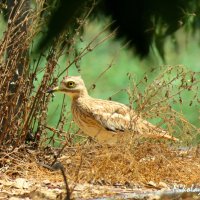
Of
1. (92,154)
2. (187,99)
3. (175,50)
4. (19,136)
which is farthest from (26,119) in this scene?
(175,50)

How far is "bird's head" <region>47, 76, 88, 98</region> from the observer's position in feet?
24.3

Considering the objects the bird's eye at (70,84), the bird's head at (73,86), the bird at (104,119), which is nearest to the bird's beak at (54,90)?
the bird at (104,119)

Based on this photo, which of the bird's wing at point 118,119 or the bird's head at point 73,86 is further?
the bird's head at point 73,86

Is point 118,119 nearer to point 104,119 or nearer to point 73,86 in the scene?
point 104,119

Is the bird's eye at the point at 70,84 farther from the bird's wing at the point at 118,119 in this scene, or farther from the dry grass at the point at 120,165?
the dry grass at the point at 120,165

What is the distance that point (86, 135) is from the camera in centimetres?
759

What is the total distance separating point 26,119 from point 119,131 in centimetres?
86

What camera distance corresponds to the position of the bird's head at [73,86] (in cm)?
742

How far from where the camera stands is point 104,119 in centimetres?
726

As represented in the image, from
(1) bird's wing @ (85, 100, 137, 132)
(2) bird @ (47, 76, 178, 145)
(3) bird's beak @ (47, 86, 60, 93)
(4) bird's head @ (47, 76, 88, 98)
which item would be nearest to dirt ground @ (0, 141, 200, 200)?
(2) bird @ (47, 76, 178, 145)

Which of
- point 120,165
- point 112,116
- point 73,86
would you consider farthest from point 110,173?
point 73,86

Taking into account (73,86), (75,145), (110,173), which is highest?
(73,86)

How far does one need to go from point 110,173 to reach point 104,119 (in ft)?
3.17

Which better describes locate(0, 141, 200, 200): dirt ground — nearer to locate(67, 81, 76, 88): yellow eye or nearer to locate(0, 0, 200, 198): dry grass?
locate(0, 0, 200, 198): dry grass
